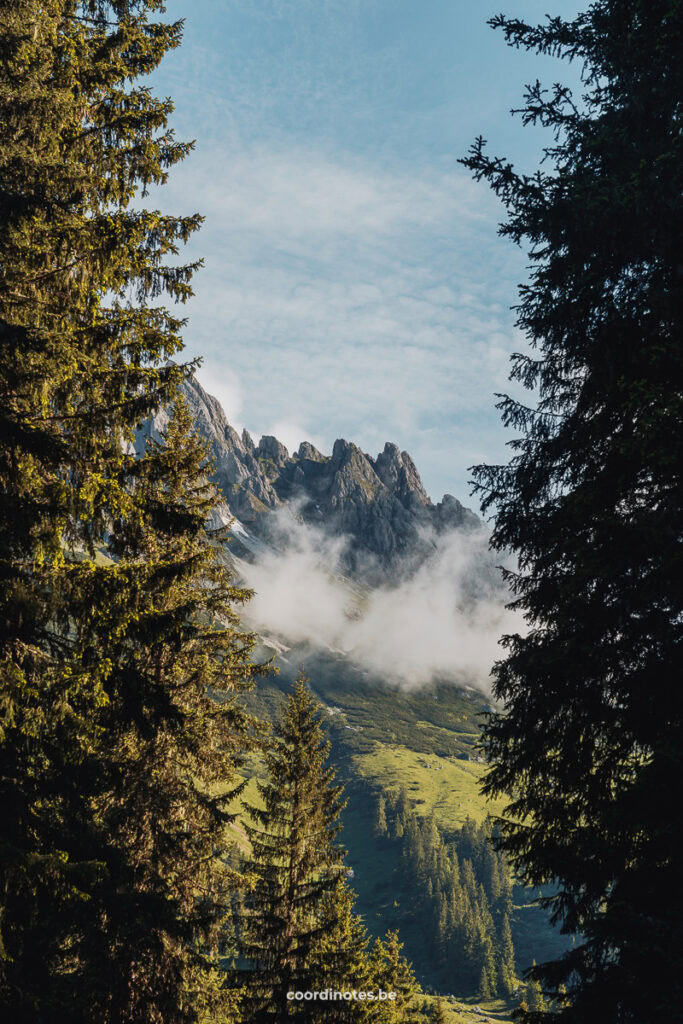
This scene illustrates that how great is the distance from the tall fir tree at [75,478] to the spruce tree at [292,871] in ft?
23.6

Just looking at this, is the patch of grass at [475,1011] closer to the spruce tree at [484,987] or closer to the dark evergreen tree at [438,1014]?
the spruce tree at [484,987]

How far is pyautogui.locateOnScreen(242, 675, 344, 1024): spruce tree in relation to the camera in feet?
52.7

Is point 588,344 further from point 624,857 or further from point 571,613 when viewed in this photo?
point 624,857

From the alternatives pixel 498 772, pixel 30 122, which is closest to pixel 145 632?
pixel 498 772

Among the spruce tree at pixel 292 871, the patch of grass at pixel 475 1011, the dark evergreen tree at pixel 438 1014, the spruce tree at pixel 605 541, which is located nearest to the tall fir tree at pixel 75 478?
the spruce tree at pixel 605 541

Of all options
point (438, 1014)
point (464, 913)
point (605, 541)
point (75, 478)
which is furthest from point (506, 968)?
point (75, 478)

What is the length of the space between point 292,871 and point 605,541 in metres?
14.9

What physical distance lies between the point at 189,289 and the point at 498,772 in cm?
863

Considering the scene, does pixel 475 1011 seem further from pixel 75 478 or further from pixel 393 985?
pixel 75 478

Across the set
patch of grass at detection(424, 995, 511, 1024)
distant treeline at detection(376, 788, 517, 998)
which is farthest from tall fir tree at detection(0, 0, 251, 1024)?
patch of grass at detection(424, 995, 511, 1024)

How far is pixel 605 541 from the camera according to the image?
785cm

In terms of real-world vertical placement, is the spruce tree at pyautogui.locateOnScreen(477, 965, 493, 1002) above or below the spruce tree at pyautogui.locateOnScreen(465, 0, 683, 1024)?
below

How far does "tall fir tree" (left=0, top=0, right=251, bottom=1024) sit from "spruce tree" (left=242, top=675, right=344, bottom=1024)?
7.20 m

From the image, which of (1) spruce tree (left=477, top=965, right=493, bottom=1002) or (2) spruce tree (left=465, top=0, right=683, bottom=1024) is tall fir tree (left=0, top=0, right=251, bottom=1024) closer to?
(2) spruce tree (left=465, top=0, right=683, bottom=1024)
